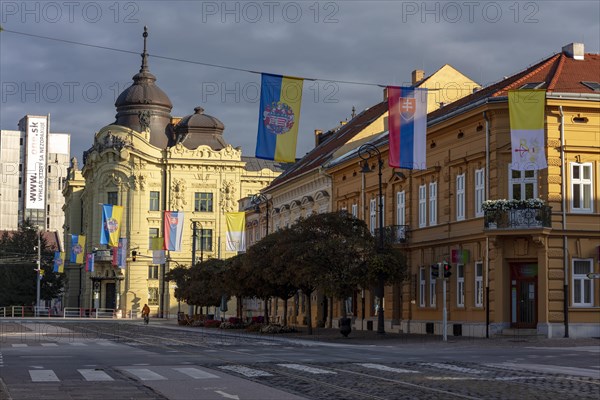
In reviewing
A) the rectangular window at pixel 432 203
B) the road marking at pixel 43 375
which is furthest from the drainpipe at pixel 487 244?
the road marking at pixel 43 375

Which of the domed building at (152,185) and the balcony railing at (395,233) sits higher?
the domed building at (152,185)

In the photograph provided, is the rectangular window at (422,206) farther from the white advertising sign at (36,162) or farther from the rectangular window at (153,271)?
the white advertising sign at (36,162)

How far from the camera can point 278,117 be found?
30.2 m

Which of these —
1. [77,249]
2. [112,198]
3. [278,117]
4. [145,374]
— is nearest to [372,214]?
[278,117]

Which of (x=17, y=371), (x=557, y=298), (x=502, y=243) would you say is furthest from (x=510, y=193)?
(x=17, y=371)

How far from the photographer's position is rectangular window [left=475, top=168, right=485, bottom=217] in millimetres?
42250

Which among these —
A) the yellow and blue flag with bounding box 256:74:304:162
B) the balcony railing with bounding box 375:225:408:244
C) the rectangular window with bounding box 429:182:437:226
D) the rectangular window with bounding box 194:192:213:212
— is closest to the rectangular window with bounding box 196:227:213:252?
the rectangular window with bounding box 194:192:213:212

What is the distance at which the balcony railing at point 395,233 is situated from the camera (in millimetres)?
50344

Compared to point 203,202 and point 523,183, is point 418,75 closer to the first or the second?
point 523,183

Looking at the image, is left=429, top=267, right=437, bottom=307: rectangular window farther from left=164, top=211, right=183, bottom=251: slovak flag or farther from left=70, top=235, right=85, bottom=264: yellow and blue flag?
left=70, top=235, right=85, bottom=264: yellow and blue flag

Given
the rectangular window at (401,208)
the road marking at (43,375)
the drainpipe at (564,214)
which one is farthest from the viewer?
the rectangular window at (401,208)

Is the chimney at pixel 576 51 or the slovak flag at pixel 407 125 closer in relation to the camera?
the slovak flag at pixel 407 125

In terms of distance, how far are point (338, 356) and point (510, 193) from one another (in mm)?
15102

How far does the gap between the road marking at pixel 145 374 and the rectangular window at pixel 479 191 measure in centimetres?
2298
